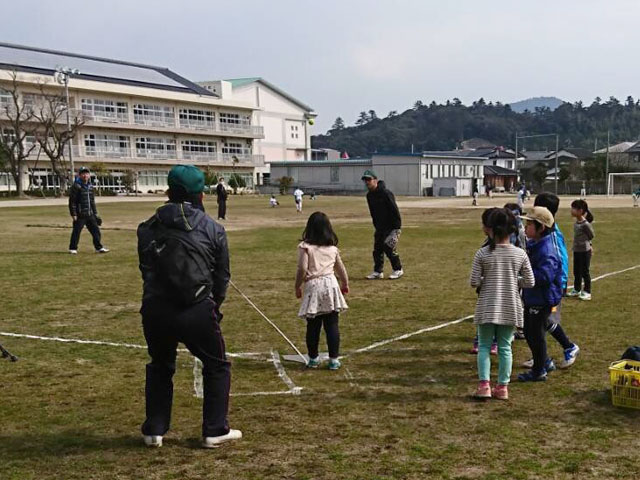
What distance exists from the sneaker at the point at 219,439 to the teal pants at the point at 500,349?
2.17 meters

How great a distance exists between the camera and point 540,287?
575 centimetres

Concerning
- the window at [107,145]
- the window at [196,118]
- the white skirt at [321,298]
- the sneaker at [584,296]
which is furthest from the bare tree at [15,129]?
the white skirt at [321,298]

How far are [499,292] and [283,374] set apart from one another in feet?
7.48

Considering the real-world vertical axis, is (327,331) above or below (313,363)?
above

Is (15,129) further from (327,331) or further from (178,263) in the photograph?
(178,263)

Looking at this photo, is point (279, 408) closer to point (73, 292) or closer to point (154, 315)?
point (154, 315)

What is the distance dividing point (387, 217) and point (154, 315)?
8131mm

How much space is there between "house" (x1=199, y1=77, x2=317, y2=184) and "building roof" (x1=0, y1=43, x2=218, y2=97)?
6.59 m

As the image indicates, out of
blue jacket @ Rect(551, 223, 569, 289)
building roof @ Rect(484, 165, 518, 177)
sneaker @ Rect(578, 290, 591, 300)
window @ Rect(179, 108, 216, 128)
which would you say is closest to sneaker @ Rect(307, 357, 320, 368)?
blue jacket @ Rect(551, 223, 569, 289)

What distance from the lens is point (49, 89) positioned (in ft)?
224

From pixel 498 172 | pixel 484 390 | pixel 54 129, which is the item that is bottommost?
pixel 484 390

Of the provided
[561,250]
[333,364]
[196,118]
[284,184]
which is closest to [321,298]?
[333,364]

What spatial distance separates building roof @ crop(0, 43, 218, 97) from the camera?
227 ft

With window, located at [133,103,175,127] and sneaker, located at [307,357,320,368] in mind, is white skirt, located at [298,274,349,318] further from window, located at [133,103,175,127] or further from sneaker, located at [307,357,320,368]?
window, located at [133,103,175,127]
